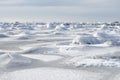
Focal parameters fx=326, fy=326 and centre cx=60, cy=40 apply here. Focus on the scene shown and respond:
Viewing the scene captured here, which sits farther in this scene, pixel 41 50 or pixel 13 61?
pixel 41 50

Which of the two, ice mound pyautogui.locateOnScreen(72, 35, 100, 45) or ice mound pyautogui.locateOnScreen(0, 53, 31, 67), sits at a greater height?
ice mound pyautogui.locateOnScreen(0, 53, 31, 67)

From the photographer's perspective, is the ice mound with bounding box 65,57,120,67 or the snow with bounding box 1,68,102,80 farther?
the ice mound with bounding box 65,57,120,67

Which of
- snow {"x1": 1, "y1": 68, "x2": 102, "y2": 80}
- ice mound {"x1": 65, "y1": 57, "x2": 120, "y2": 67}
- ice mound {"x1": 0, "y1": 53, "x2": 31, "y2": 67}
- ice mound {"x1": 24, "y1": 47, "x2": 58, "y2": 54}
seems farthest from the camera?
ice mound {"x1": 24, "y1": 47, "x2": 58, "y2": 54}

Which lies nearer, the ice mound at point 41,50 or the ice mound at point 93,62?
the ice mound at point 93,62

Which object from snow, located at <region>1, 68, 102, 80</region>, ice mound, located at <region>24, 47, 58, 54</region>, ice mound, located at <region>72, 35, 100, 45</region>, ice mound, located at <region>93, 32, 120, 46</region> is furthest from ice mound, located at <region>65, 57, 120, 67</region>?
ice mound, located at <region>72, 35, 100, 45</region>

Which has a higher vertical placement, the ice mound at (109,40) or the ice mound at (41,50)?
the ice mound at (41,50)

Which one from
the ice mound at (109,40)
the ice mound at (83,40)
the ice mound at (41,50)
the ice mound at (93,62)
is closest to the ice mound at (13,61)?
the ice mound at (93,62)

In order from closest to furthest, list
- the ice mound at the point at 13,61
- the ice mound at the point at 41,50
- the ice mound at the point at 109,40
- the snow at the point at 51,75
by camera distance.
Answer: the snow at the point at 51,75 → the ice mound at the point at 13,61 → the ice mound at the point at 41,50 → the ice mound at the point at 109,40

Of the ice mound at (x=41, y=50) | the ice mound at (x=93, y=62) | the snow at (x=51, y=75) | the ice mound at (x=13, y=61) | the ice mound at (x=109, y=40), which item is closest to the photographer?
the snow at (x=51, y=75)

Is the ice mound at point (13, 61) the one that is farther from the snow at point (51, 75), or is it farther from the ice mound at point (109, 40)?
the ice mound at point (109, 40)

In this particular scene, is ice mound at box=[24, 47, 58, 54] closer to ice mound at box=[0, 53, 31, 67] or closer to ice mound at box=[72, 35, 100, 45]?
ice mound at box=[72, 35, 100, 45]

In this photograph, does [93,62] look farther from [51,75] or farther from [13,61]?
[13,61]

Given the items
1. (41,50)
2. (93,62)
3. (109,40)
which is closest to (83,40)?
(109,40)

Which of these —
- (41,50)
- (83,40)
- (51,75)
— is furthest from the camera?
(83,40)
